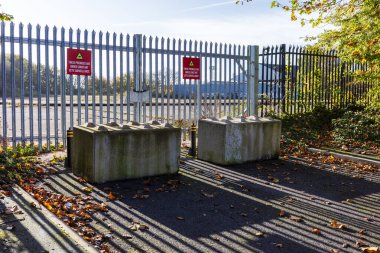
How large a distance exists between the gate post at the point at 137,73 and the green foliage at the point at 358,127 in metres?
6.06

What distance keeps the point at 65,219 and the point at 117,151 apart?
7.42ft

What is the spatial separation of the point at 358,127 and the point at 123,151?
9.05m

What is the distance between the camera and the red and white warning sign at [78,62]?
10.0m

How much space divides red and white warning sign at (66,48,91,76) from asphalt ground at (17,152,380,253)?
8.42 ft

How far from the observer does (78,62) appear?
33.2ft

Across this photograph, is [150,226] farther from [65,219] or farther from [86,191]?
[86,191]

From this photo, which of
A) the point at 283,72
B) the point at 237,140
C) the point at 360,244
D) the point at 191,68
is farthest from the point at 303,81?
the point at 360,244

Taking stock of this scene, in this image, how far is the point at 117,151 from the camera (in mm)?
7582

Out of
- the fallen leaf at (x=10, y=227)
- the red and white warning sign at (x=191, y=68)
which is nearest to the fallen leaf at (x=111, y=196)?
the fallen leaf at (x=10, y=227)

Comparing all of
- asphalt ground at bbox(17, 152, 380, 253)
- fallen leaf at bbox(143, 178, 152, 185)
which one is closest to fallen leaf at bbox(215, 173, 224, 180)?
asphalt ground at bbox(17, 152, 380, 253)

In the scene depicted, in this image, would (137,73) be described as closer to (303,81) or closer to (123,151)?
(123,151)

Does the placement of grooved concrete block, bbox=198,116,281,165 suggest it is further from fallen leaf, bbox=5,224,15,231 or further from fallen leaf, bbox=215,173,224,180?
fallen leaf, bbox=5,224,15,231

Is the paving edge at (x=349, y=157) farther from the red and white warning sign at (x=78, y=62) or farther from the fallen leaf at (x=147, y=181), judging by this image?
the red and white warning sign at (x=78, y=62)

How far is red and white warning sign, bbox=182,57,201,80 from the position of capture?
11828 mm
